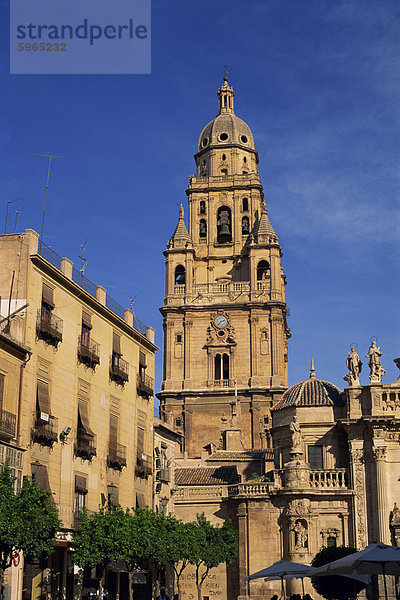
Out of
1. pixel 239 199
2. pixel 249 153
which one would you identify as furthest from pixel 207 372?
pixel 249 153

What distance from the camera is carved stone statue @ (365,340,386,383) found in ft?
181

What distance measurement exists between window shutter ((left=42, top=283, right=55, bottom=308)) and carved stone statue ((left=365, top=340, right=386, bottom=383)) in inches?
933

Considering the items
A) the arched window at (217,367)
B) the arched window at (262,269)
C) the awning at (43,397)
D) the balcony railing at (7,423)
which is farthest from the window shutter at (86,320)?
the arched window at (262,269)

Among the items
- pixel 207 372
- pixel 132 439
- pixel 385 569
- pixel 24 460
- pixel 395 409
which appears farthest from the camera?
pixel 207 372

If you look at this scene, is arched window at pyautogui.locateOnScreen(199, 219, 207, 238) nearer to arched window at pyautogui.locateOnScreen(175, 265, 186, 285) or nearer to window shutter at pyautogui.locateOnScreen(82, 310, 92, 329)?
arched window at pyautogui.locateOnScreen(175, 265, 186, 285)

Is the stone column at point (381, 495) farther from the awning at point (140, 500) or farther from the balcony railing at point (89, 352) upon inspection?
the balcony railing at point (89, 352)

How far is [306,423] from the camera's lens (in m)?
56.7

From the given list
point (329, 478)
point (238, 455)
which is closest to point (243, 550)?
point (329, 478)

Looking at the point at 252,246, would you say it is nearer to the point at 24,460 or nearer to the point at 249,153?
the point at 249,153

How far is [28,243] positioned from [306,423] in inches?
1016

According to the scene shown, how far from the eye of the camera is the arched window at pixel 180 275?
83.2 m

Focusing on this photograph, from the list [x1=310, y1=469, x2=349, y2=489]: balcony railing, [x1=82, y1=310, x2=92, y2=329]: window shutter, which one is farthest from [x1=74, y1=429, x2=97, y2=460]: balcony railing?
[x1=310, y1=469, x2=349, y2=489]: balcony railing

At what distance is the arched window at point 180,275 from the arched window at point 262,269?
693 centimetres

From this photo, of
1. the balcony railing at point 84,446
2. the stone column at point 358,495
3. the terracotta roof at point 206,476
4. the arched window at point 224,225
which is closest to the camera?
the balcony railing at point 84,446
